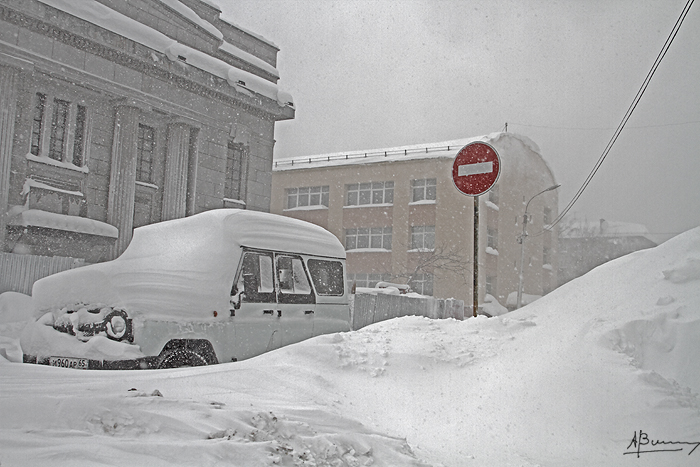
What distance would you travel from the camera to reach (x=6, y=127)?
12.1 m

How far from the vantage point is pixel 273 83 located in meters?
17.7

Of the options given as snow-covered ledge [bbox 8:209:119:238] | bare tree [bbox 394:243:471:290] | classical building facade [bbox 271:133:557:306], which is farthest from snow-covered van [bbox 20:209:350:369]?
bare tree [bbox 394:243:471:290]

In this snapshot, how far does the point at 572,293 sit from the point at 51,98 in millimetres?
12366

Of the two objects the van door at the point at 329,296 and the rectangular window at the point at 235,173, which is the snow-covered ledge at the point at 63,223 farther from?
the van door at the point at 329,296

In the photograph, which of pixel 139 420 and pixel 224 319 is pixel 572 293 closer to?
pixel 224 319

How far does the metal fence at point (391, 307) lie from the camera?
13961 mm

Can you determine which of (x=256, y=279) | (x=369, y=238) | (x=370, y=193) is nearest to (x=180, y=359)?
(x=256, y=279)

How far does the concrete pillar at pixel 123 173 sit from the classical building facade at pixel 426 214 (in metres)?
17.3

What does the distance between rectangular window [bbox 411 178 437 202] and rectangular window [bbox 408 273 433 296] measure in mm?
4250

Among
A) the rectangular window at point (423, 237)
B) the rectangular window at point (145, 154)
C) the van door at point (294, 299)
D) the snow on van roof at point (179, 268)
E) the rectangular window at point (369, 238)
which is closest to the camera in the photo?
the snow on van roof at point (179, 268)

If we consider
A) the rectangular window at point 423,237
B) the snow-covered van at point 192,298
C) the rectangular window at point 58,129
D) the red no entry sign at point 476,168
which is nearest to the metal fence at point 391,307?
the snow-covered van at point 192,298

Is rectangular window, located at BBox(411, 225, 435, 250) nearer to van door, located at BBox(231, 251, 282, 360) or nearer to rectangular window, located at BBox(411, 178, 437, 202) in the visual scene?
rectangular window, located at BBox(411, 178, 437, 202)

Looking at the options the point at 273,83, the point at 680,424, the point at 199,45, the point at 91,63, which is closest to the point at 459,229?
the point at 273,83
